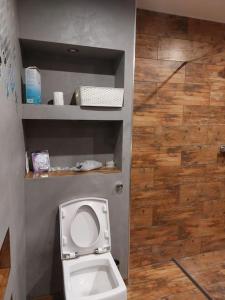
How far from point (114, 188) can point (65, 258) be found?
66 centimetres

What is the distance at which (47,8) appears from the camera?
5.36ft

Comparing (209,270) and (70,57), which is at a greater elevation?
(70,57)

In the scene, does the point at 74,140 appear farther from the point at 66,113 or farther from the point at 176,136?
the point at 176,136

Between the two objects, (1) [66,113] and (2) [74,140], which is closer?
(1) [66,113]

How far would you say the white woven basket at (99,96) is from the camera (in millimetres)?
1790

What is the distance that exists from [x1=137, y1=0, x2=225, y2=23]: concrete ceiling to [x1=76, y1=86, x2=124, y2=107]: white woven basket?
85 cm

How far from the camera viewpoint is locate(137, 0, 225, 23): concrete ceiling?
6.52ft

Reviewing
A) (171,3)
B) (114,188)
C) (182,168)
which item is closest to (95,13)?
(171,3)

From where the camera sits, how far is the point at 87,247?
1.84 meters

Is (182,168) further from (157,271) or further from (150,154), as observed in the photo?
(157,271)

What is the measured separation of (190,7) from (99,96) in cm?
119

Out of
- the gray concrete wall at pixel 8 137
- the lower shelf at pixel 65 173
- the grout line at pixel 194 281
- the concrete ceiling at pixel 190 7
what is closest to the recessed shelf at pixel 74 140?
the lower shelf at pixel 65 173


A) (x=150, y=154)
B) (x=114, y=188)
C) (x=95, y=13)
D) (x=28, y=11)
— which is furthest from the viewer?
A: (x=150, y=154)

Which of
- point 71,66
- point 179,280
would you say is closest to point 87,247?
point 179,280
